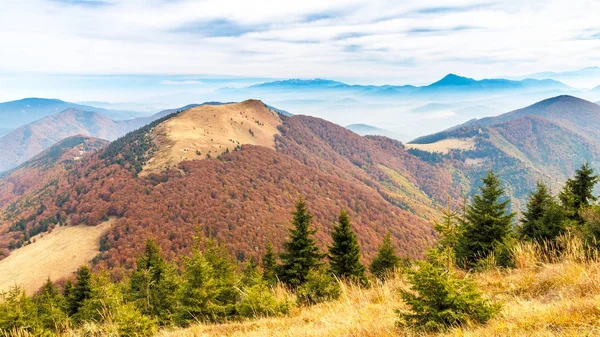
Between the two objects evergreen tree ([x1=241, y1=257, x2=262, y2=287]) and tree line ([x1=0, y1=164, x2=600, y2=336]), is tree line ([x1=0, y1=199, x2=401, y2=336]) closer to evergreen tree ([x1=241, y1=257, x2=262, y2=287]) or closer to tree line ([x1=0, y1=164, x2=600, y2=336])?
tree line ([x1=0, y1=164, x2=600, y2=336])

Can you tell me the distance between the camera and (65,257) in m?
111

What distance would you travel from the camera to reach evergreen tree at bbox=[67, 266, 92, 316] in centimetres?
3231

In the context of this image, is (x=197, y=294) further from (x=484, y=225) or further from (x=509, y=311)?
(x=484, y=225)

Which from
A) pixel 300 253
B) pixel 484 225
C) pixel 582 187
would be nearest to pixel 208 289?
pixel 300 253

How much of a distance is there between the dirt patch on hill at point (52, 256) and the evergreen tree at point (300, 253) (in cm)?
10561

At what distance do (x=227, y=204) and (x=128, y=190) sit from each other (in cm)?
4748

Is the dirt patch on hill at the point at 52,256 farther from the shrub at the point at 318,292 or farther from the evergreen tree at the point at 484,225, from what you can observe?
the evergreen tree at the point at 484,225

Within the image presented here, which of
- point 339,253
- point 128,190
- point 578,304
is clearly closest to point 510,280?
point 578,304

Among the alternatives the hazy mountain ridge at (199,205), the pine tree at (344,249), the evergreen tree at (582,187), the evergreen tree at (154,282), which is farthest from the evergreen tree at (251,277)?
the hazy mountain ridge at (199,205)

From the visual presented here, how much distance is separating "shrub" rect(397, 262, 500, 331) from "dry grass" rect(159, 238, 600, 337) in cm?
21

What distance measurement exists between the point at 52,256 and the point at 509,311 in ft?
471

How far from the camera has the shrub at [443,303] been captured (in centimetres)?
466

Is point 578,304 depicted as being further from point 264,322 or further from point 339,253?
point 339,253

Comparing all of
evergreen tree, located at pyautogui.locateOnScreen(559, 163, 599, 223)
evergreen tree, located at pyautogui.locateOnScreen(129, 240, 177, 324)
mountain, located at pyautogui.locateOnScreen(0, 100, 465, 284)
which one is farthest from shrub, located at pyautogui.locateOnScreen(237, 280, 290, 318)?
mountain, located at pyautogui.locateOnScreen(0, 100, 465, 284)
